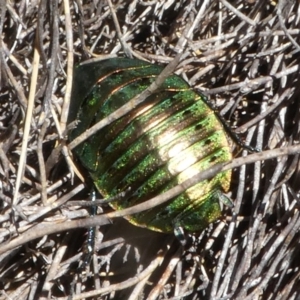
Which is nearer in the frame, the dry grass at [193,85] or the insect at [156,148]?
the insect at [156,148]

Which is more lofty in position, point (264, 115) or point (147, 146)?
point (147, 146)

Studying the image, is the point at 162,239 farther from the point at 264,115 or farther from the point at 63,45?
the point at 63,45

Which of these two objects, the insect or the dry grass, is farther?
the dry grass

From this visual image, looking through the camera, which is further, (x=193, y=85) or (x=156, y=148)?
(x=193, y=85)

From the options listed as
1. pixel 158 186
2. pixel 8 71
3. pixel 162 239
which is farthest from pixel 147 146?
pixel 8 71
